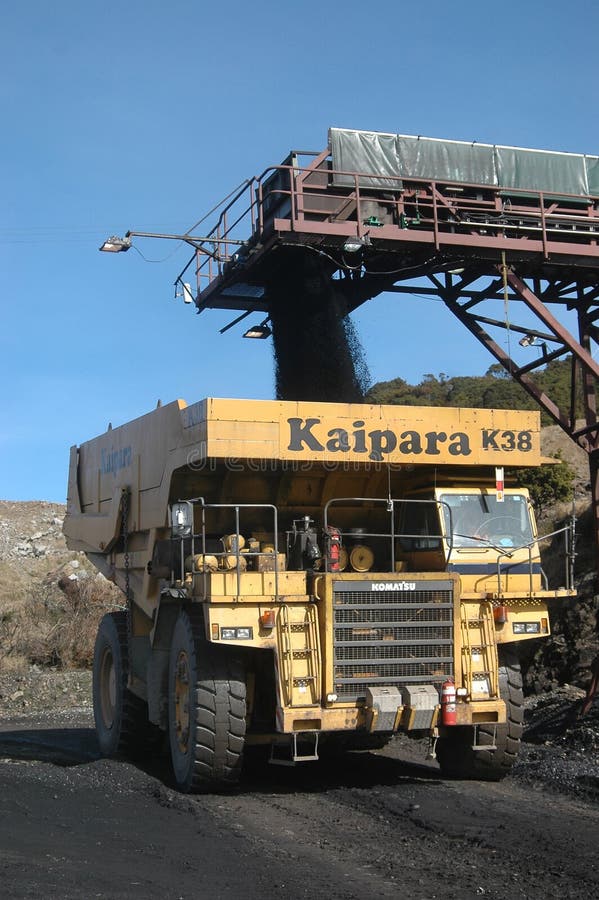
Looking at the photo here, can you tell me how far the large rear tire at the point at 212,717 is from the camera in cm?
952

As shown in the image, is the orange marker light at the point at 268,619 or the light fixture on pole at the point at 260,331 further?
the light fixture on pole at the point at 260,331

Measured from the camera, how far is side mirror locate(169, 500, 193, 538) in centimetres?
1021

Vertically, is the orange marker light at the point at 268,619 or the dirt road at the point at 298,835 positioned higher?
the orange marker light at the point at 268,619

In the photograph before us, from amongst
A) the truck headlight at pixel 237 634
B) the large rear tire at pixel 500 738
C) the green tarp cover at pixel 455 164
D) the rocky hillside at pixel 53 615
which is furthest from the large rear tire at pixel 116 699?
the rocky hillside at pixel 53 615

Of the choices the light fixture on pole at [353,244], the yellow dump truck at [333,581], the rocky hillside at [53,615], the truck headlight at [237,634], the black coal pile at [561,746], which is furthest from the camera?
the rocky hillside at [53,615]

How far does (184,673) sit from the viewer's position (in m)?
10.4

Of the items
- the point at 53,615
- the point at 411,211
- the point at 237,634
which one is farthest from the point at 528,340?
the point at 53,615

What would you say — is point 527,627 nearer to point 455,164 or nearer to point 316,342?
point 316,342

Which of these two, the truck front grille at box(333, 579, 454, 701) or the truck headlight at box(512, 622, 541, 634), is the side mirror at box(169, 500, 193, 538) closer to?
the truck front grille at box(333, 579, 454, 701)

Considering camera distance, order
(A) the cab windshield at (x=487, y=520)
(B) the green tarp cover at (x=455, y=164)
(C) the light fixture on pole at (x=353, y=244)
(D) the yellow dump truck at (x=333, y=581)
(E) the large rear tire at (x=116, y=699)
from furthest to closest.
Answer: (B) the green tarp cover at (x=455, y=164), (C) the light fixture on pole at (x=353, y=244), (E) the large rear tire at (x=116, y=699), (A) the cab windshield at (x=487, y=520), (D) the yellow dump truck at (x=333, y=581)

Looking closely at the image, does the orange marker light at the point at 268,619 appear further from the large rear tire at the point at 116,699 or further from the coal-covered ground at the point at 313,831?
the large rear tire at the point at 116,699

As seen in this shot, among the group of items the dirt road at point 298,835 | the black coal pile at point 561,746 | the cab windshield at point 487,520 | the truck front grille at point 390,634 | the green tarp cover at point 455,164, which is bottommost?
the dirt road at point 298,835

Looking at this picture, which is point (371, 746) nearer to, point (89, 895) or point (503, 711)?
point (503, 711)

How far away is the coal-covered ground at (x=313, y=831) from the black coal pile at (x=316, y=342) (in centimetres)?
554
